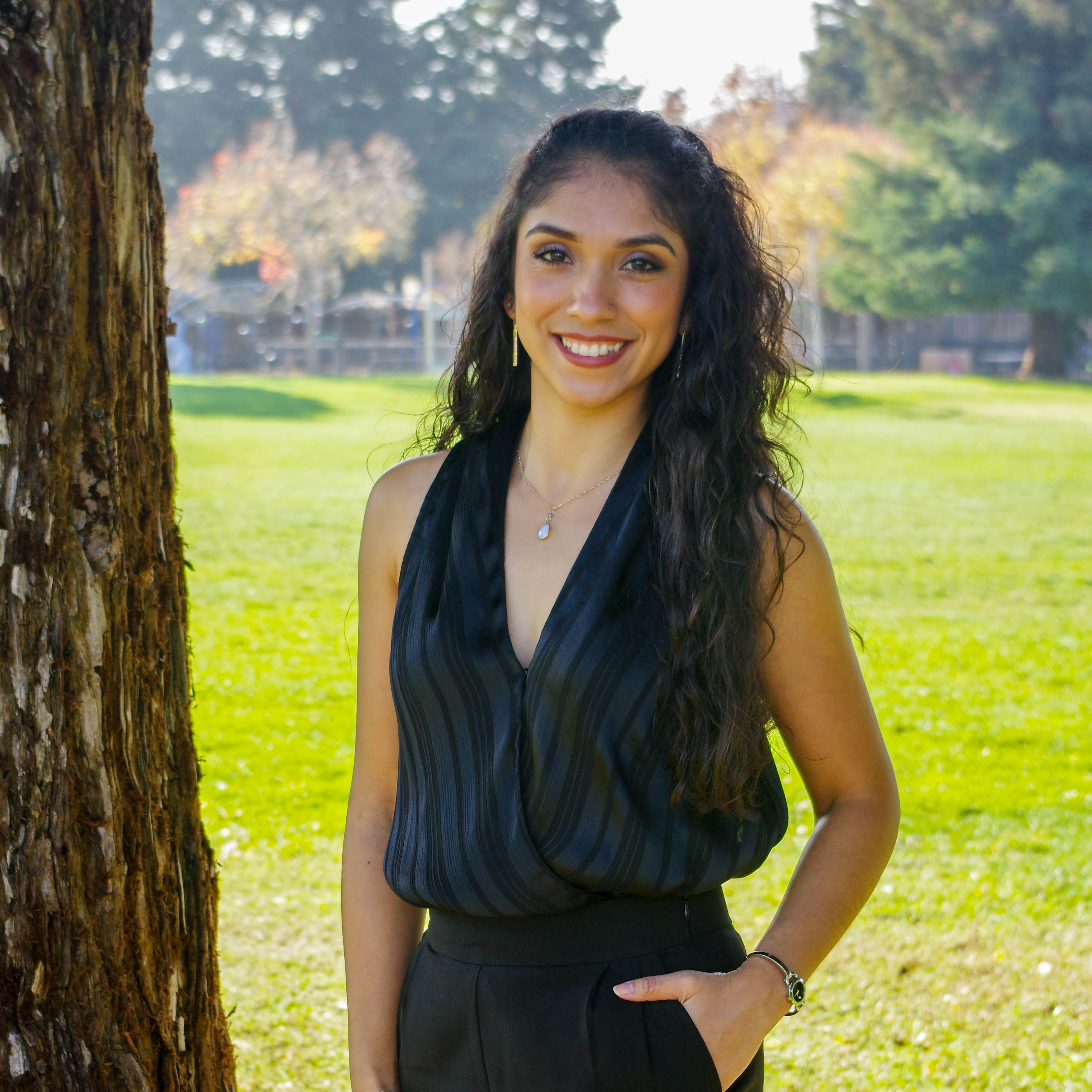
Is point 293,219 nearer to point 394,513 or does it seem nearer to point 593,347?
point 394,513

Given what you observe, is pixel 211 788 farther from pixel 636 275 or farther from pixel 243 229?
pixel 243 229

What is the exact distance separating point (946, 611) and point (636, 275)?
9.06m

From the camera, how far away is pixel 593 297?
186 cm

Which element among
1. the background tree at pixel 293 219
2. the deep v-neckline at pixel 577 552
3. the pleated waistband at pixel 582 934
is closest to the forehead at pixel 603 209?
the deep v-neckline at pixel 577 552

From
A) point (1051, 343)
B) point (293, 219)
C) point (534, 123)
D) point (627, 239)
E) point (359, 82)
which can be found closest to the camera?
point (627, 239)

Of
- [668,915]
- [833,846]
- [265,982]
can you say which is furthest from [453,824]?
[265,982]

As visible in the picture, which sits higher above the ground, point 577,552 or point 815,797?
point 577,552

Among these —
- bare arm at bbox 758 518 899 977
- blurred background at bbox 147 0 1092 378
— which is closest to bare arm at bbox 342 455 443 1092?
bare arm at bbox 758 518 899 977

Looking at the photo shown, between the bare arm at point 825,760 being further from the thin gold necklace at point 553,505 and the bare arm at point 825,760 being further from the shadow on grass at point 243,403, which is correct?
the shadow on grass at point 243,403

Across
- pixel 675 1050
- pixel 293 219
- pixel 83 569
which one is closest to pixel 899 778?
pixel 675 1050

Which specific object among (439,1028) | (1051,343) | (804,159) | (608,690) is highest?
(804,159)

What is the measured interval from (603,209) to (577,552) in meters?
0.49

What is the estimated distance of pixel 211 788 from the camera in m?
6.51

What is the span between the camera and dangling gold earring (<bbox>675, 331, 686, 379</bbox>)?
1.96 metres
